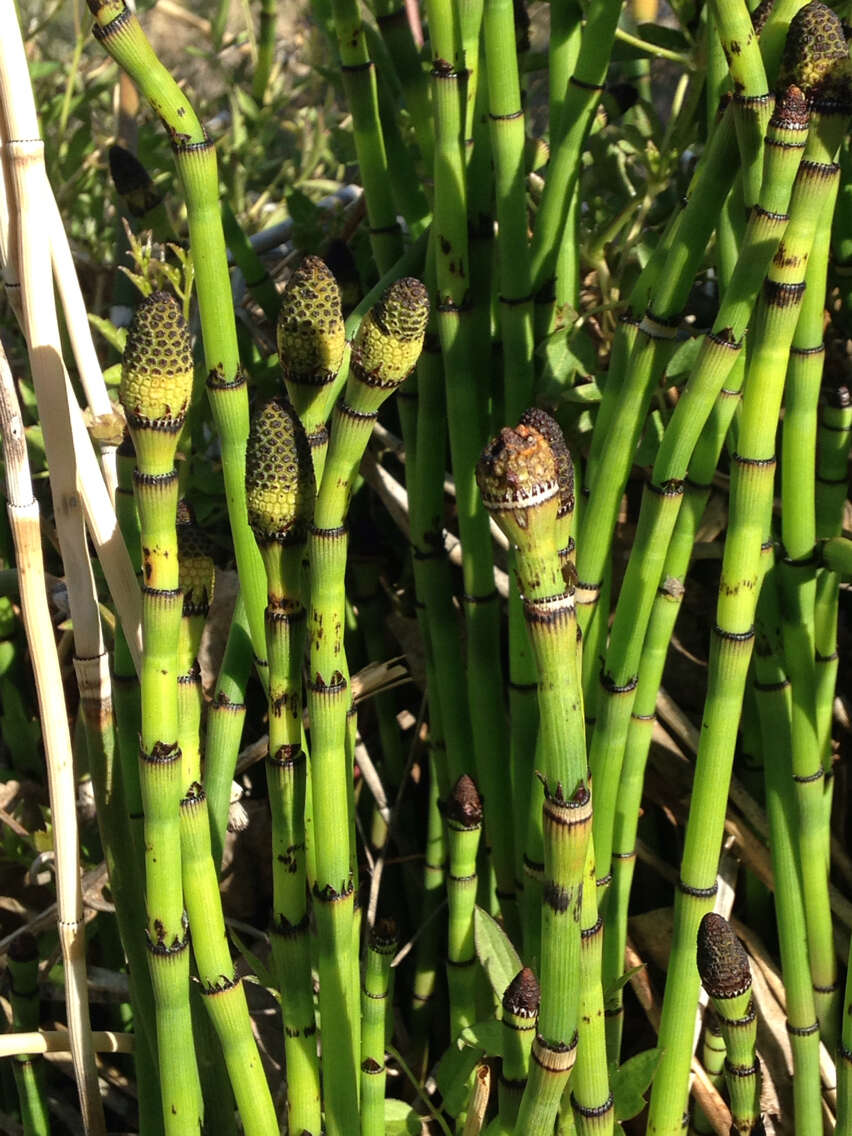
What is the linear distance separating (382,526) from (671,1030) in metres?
0.58

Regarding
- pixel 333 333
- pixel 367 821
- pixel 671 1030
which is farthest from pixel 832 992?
pixel 333 333

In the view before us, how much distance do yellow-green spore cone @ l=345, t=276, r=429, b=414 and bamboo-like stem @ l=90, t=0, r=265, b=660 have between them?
14cm

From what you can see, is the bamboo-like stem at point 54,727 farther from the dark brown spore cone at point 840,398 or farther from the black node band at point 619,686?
the dark brown spore cone at point 840,398

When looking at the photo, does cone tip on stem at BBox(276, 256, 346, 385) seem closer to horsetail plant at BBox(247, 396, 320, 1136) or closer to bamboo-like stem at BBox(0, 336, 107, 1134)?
horsetail plant at BBox(247, 396, 320, 1136)

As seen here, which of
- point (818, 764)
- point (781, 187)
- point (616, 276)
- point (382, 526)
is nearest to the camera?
point (781, 187)

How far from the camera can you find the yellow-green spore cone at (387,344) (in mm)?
584

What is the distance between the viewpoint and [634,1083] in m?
0.79

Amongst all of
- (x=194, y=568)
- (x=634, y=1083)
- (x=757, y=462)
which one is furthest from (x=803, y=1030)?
(x=194, y=568)

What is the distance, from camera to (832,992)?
97cm

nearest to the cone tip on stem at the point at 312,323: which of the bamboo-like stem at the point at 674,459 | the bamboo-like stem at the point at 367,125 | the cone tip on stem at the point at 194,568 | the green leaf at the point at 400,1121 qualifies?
the cone tip on stem at the point at 194,568

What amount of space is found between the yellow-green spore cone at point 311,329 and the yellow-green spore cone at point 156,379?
0.06m

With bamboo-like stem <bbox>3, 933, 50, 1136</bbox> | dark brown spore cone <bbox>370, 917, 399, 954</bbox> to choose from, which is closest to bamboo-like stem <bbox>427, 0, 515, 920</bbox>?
dark brown spore cone <bbox>370, 917, 399, 954</bbox>

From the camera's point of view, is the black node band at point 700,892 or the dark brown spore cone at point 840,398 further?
the dark brown spore cone at point 840,398

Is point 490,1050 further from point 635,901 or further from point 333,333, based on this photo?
point 333,333
